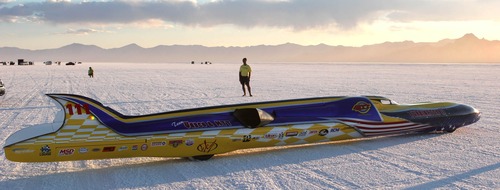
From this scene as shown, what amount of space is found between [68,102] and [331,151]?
3946 mm

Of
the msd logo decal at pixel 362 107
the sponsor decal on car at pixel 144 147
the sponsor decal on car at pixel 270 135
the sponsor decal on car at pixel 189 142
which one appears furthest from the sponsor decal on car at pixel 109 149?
the msd logo decal at pixel 362 107

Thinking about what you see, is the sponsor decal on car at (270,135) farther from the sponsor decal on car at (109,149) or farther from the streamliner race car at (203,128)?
the sponsor decal on car at (109,149)

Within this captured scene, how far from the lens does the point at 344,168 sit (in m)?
6.43

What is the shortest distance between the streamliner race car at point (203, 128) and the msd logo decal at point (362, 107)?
19 millimetres

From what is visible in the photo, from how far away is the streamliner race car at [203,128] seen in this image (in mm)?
6266

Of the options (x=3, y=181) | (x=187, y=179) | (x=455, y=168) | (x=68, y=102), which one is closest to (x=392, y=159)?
(x=455, y=168)

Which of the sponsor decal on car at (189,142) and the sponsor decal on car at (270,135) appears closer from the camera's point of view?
the sponsor decal on car at (189,142)

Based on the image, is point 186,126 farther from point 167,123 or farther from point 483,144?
point 483,144

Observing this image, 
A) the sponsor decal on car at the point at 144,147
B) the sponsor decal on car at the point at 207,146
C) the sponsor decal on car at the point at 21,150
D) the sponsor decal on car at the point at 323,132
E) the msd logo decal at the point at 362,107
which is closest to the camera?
the sponsor decal on car at the point at 21,150

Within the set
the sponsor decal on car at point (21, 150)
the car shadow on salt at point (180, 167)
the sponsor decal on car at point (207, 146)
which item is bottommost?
the car shadow on salt at point (180, 167)

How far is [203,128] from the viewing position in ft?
22.8

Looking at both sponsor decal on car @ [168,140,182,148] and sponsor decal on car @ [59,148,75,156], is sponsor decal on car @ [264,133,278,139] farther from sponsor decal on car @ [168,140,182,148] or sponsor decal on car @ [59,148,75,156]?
sponsor decal on car @ [59,148,75,156]

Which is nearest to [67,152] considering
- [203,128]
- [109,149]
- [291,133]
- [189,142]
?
[109,149]

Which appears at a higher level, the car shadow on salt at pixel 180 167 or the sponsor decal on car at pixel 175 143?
the sponsor decal on car at pixel 175 143
